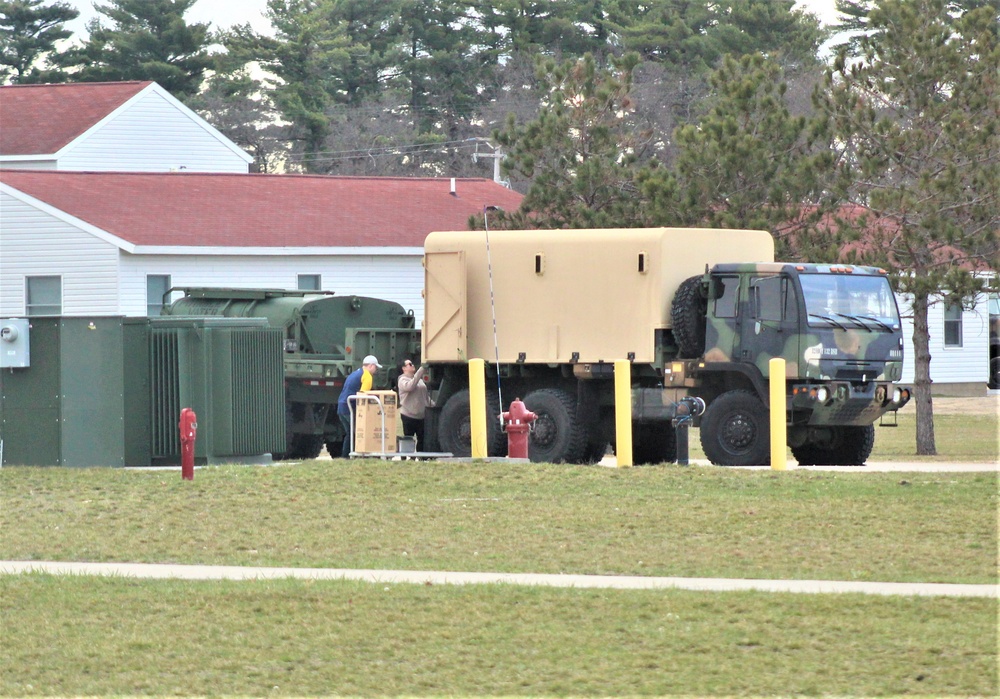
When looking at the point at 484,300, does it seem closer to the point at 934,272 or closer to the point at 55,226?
the point at 934,272

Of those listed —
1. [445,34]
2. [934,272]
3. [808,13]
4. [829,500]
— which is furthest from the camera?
[445,34]

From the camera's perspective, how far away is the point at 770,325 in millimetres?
19688

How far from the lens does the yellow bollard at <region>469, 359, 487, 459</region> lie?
62.4 ft

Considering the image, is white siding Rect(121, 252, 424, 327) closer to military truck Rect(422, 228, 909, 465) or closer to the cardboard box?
military truck Rect(422, 228, 909, 465)

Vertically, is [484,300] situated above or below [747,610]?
above

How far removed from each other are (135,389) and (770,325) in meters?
7.92

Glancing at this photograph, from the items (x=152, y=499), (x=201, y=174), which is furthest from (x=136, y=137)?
(x=152, y=499)

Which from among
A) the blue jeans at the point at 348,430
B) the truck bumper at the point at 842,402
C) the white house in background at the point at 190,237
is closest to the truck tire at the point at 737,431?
the truck bumper at the point at 842,402

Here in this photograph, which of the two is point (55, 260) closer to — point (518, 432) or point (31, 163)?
point (31, 163)

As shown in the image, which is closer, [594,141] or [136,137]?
[594,141]

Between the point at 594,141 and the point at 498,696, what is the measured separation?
22.5 metres

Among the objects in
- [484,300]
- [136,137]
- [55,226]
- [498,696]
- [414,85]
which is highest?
[414,85]

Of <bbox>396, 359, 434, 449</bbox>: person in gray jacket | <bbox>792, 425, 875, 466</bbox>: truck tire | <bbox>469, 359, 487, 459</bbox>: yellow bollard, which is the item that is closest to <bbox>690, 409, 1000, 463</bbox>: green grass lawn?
<bbox>792, 425, 875, 466</bbox>: truck tire

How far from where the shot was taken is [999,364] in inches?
1754
